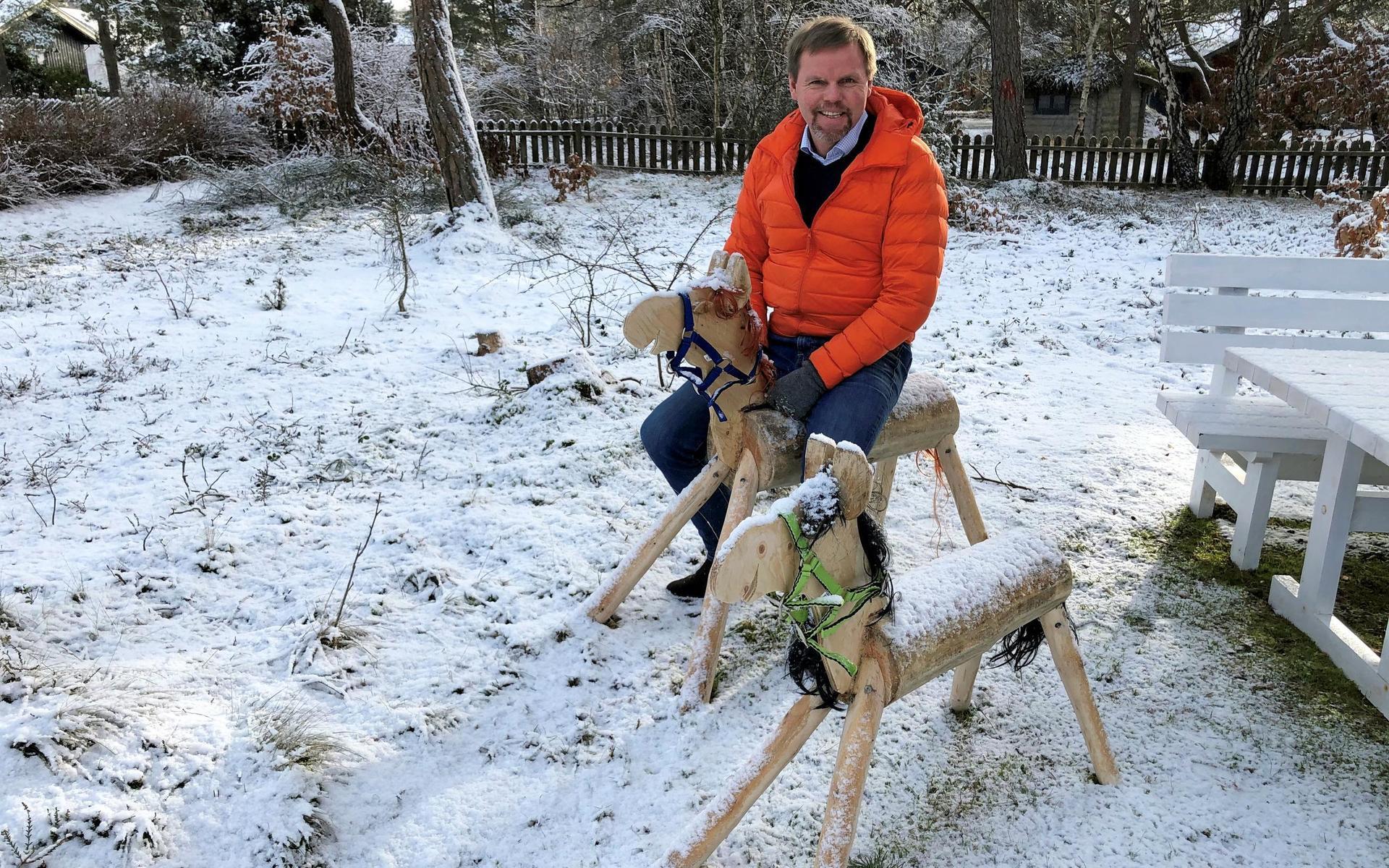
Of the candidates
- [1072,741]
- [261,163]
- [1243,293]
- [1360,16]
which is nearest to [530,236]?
[261,163]

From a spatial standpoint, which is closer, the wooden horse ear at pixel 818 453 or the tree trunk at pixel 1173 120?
the wooden horse ear at pixel 818 453

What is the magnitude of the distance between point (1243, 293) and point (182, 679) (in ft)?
14.1

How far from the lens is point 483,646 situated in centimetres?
264

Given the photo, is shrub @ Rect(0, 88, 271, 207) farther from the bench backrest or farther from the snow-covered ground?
the bench backrest

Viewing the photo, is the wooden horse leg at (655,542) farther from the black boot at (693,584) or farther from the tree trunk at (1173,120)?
the tree trunk at (1173,120)

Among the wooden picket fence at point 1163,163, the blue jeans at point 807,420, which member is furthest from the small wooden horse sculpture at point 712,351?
the wooden picket fence at point 1163,163

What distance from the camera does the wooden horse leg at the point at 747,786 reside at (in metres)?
1.79

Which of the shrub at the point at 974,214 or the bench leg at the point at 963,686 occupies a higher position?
the shrub at the point at 974,214

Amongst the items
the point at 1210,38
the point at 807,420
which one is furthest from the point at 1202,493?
the point at 1210,38

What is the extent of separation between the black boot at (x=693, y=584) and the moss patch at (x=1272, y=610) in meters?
1.49

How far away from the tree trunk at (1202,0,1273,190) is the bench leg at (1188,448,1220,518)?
11.9 m

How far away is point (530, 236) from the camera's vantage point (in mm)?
8570

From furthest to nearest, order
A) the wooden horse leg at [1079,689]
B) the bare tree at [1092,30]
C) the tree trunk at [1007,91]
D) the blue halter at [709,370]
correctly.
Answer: the bare tree at [1092,30] → the tree trunk at [1007,91] → the blue halter at [709,370] → the wooden horse leg at [1079,689]

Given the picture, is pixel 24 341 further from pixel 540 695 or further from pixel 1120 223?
pixel 1120 223
